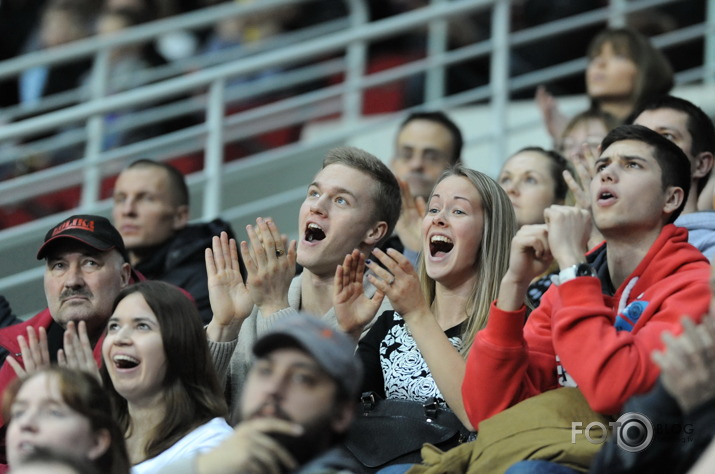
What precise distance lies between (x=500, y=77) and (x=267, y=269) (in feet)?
9.14

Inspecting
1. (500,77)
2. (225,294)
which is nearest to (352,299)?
(225,294)

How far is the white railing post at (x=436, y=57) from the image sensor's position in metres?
7.55

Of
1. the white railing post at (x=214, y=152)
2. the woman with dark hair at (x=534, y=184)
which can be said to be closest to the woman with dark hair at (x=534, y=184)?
the woman with dark hair at (x=534, y=184)

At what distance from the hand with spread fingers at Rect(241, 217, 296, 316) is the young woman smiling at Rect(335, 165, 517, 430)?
1.01 ft

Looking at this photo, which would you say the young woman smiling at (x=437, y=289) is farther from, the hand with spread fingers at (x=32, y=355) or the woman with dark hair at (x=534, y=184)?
the hand with spread fingers at (x=32, y=355)

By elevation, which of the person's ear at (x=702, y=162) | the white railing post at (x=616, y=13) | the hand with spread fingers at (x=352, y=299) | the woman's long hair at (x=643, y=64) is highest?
the white railing post at (x=616, y=13)

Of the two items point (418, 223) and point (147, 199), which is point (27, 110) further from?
point (418, 223)

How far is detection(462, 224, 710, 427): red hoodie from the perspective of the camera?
3506mm

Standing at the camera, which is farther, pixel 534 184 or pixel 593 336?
pixel 534 184

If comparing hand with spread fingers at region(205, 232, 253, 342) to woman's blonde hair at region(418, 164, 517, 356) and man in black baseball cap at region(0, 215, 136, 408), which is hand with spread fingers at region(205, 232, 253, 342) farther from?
woman's blonde hair at region(418, 164, 517, 356)

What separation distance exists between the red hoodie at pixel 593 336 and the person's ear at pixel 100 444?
1.09 m

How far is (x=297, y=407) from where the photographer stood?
2.89 metres

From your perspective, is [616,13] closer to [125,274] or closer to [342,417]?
[125,274]

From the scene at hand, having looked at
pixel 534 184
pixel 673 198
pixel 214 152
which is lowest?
pixel 673 198
